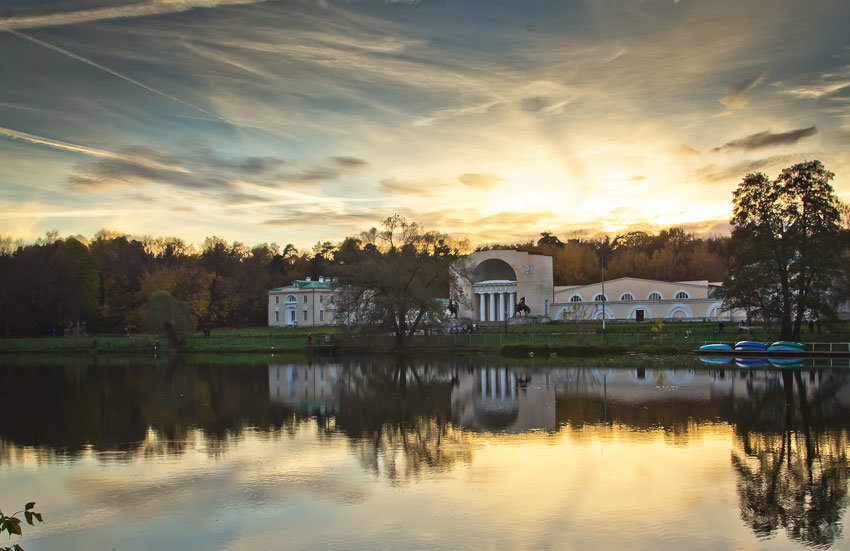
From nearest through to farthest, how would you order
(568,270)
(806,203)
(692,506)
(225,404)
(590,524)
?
(590,524), (692,506), (225,404), (806,203), (568,270)

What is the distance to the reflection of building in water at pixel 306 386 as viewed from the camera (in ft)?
82.9

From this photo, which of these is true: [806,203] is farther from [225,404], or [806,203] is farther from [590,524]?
[590,524]

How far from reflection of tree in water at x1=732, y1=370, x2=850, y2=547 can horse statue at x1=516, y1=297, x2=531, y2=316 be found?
56.0 metres

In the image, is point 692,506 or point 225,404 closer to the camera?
point 692,506

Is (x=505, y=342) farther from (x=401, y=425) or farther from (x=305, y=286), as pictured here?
(x=305, y=286)

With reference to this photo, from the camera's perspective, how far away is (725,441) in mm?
17000

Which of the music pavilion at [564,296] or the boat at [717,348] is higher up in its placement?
the music pavilion at [564,296]

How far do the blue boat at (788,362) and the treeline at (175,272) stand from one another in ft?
99.7

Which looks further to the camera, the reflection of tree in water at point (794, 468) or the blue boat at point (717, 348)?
the blue boat at point (717, 348)

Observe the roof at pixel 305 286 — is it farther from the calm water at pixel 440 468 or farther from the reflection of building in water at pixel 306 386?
the calm water at pixel 440 468

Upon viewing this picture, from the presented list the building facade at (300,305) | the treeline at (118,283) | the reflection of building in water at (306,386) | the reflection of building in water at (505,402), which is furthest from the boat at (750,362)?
the building facade at (300,305)

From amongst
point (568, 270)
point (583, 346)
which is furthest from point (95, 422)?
point (568, 270)

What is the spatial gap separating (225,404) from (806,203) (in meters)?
37.4

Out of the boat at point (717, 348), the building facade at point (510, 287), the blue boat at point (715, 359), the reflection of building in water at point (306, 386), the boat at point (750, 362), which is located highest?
the building facade at point (510, 287)
